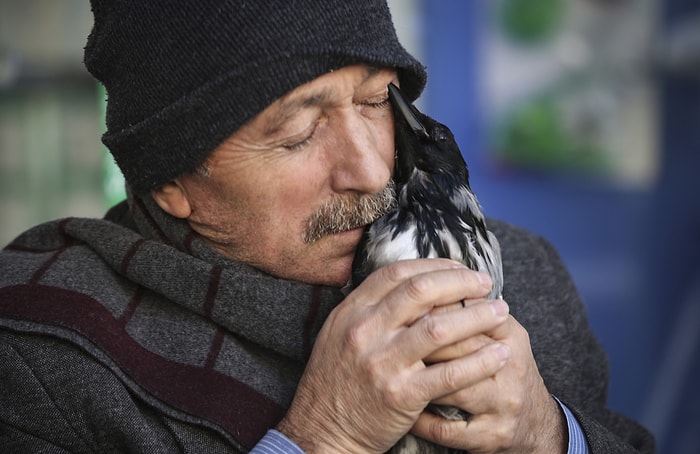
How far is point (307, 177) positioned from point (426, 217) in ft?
0.77

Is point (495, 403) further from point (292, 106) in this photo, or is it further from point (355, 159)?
point (292, 106)

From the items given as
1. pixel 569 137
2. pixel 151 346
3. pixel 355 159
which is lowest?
pixel 569 137

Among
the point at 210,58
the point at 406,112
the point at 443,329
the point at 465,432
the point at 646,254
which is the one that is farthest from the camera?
A: the point at 646,254

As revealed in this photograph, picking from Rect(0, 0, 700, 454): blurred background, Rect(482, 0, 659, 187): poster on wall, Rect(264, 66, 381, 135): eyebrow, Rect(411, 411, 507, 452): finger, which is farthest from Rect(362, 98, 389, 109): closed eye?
Rect(482, 0, 659, 187): poster on wall

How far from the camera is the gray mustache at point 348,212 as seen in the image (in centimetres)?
189

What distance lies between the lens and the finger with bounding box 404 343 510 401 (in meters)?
1.61

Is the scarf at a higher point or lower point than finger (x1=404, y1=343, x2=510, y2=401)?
lower

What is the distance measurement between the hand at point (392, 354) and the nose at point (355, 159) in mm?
222

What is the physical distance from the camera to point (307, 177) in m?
1.90

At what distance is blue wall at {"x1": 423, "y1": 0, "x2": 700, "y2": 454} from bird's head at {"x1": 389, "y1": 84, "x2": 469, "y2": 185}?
9.11 ft

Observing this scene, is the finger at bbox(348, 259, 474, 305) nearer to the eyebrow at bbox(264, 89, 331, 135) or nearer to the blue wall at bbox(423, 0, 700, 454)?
the eyebrow at bbox(264, 89, 331, 135)

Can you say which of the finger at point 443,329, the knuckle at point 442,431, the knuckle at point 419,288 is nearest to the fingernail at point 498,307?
the finger at point 443,329

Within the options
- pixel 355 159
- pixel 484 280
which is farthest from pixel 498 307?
pixel 355 159

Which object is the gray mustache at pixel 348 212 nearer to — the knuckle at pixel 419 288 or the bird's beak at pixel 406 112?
the bird's beak at pixel 406 112
